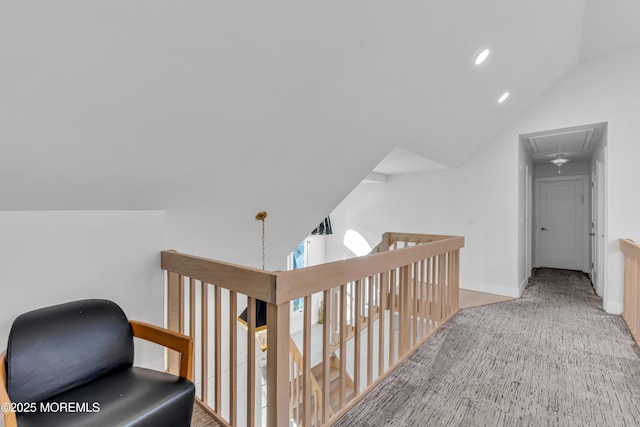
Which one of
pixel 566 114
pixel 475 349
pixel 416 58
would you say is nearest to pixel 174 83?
pixel 416 58

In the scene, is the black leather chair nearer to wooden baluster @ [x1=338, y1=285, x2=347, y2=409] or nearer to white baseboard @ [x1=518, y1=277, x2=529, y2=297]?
wooden baluster @ [x1=338, y1=285, x2=347, y2=409]

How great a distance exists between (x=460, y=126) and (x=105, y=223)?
3512mm

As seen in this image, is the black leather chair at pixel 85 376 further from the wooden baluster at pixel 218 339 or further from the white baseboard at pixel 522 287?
the white baseboard at pixel 522 287

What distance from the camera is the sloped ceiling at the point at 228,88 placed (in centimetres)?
Result: 115

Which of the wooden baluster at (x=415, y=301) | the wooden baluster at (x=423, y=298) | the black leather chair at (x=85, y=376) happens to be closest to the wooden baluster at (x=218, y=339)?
the black leather chair at (x=85, y=376)

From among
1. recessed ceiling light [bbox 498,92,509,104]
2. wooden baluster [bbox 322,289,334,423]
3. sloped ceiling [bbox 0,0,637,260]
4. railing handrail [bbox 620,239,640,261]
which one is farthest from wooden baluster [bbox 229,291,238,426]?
recessed ceiling light [bbox 498,92,509,104]

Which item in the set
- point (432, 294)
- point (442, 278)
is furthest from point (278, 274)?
point (442, 278)

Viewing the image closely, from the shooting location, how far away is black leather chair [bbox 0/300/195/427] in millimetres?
1158

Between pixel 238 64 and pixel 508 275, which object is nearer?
pixel 238 64

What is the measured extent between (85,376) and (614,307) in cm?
472

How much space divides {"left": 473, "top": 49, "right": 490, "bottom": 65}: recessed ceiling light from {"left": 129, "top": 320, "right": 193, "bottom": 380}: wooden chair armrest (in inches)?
115

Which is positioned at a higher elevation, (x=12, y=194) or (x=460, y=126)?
(x=460, y=126)

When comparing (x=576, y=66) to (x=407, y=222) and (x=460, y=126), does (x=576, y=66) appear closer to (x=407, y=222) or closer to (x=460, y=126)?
(x=460, y=126)

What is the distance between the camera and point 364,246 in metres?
6.05
